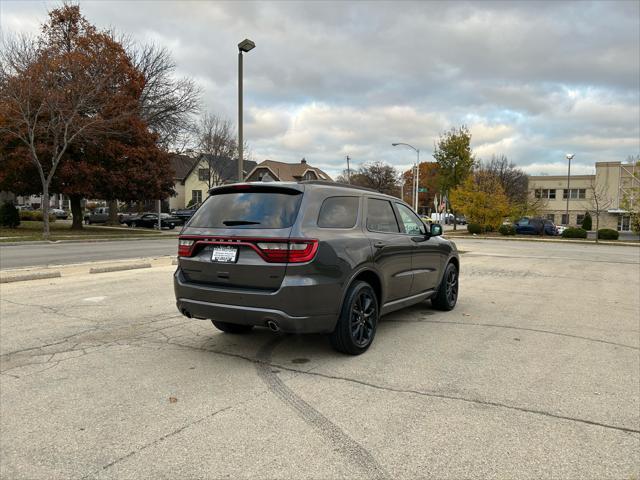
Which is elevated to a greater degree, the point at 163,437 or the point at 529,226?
the point at 529,226

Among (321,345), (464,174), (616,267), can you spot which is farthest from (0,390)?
(464,174)

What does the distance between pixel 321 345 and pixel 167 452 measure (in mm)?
2567

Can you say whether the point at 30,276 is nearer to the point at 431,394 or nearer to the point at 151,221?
the point at 431,394

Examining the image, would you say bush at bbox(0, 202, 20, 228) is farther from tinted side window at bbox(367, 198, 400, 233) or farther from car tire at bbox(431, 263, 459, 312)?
tinted side window at bbox(367, 198, 400, 233)

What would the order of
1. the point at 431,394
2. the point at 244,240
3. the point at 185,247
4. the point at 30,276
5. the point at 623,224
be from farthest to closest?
the point at 623,224 < the point at 30,276 < the point at 185,247 < the point at 244,240 < the point at 431,394

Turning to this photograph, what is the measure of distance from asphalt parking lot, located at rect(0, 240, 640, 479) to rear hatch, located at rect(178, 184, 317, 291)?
903 mm

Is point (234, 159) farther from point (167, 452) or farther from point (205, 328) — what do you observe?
point (167, 452)

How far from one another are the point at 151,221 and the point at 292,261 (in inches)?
1654

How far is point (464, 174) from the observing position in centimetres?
4266

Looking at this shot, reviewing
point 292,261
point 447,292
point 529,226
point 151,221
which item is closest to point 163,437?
point 292,261

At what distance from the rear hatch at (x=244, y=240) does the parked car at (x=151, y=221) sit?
38.3 metres

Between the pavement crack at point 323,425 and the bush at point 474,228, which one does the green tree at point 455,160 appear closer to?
the bush at point 474,228

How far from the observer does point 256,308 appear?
14.4ft

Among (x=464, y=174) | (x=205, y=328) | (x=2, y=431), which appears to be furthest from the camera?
(x=464, y=174)
